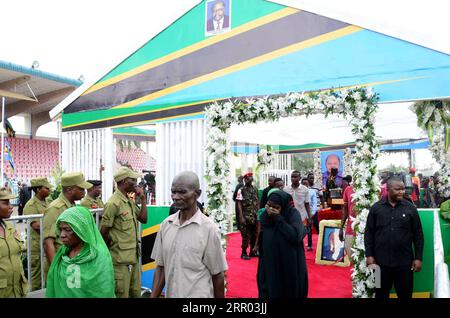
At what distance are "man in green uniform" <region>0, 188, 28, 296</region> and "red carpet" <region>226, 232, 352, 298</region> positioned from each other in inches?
150

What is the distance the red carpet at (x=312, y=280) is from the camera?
688cm

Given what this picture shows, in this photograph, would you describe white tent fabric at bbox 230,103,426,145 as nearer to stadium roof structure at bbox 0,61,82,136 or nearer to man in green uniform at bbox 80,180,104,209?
man in green uniform at bbox 80,180,104,209

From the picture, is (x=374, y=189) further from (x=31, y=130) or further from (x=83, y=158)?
(x=31, y=130)

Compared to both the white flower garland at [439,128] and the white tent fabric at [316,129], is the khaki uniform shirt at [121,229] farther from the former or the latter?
the white tent fabric at [316,129]

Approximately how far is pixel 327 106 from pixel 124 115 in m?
4.24

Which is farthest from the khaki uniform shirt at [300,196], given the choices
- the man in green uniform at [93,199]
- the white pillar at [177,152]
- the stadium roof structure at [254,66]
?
the man in green uniform at [93,199]

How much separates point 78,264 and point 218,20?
18.9ft

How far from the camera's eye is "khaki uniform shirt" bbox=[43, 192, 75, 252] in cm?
431

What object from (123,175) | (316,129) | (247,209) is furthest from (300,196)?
(123,175)

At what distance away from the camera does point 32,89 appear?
22328mm

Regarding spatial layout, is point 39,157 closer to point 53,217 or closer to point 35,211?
point 35,211

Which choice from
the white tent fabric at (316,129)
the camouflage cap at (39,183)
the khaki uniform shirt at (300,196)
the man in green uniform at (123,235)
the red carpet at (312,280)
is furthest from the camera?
the white tent fabric at (316,129)
